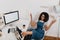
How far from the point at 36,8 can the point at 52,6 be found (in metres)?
0.39

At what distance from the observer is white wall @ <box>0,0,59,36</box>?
3404 mm

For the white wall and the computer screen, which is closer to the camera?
the computer screen

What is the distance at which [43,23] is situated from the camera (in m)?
2.77

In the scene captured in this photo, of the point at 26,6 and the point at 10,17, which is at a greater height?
the point at 26,6

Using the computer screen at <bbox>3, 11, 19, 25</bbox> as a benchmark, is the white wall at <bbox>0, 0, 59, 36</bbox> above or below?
above

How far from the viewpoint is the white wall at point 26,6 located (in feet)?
11.2

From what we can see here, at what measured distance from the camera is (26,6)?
138 inches

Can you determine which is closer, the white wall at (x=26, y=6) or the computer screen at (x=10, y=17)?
the computer screen at (x=10, y=17)

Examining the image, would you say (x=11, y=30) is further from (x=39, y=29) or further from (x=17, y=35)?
(x=39, y=29)

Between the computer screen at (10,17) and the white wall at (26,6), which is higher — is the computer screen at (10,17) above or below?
below

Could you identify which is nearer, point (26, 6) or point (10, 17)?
point (10, 17)

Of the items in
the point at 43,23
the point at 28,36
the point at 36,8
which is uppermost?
the point at 36,8

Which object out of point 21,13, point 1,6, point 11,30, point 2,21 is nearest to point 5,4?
point 1,6

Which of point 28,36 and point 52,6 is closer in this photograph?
point 28,36
